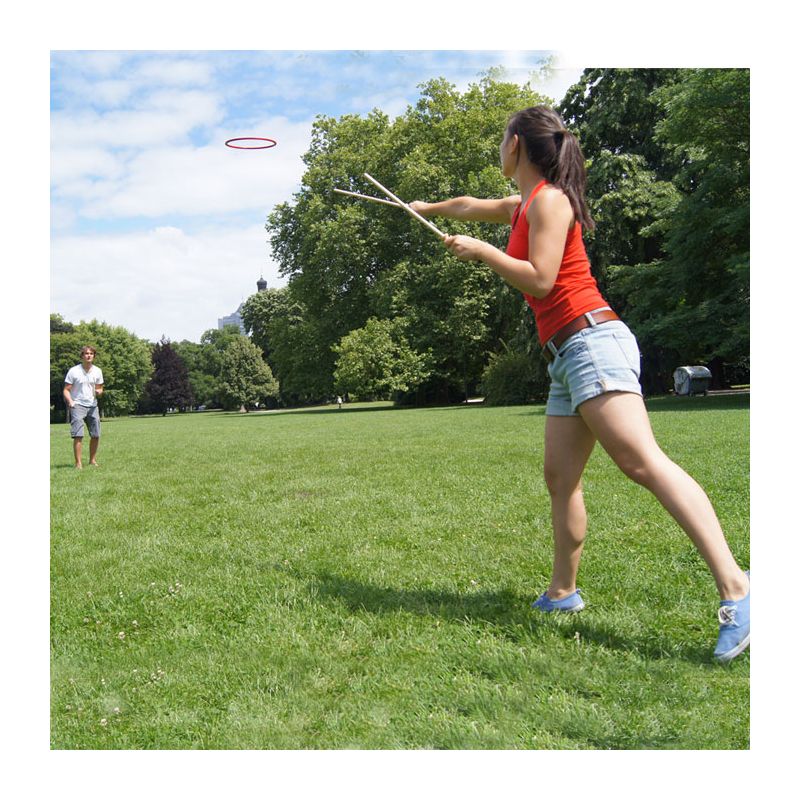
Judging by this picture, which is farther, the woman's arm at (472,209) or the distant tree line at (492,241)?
the distant tree line at (492,241)

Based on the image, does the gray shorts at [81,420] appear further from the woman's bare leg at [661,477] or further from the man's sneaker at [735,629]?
the man's sneaker at [735,629]

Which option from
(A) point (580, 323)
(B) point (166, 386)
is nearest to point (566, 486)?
(A) point (580, 323)

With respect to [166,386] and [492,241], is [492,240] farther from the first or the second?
[166,386]

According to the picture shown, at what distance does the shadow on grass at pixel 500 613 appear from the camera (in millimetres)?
3041

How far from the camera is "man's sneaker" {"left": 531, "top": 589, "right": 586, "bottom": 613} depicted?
11.4 feet

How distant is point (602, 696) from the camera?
2666mm

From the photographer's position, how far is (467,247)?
118 inches

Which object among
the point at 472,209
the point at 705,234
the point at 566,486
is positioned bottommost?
the point at 566,486

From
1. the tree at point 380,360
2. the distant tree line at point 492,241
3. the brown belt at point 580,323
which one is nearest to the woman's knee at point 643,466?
the brown belt at point 580,323

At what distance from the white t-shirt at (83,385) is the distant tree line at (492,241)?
14.8 metres

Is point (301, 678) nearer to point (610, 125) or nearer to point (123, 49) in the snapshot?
point (123, 49)

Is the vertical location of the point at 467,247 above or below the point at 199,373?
below

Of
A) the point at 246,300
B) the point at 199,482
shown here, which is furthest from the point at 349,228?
the point at 246,300

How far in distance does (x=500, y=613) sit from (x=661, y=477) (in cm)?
109
